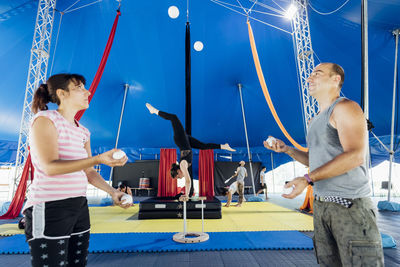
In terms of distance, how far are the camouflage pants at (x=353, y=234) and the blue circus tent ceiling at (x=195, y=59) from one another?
256 inches

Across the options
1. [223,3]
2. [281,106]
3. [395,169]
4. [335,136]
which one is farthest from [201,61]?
[395,169]

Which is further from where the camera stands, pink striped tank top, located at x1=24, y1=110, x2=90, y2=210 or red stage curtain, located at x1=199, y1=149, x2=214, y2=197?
red stage curtain, located at x1=199, y1=149, x2=214, y2=197

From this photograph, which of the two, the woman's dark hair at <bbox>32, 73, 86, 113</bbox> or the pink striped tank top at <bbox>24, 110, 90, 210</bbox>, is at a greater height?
the woman's dark hair at <bbox>32, 73, 86, 113</bbox>

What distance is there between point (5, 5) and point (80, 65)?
255 cm

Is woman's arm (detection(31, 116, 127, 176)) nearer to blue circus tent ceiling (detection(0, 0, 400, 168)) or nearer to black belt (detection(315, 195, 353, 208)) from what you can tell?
black belt (detection(315, 195, 353, 208))

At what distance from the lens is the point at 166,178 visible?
408 inches

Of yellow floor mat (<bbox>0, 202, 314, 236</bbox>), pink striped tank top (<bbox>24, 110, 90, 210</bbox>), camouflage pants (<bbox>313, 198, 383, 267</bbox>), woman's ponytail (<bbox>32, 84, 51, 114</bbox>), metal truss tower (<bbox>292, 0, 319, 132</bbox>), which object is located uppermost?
metal truss tower (<bbox>292, 0, 319, 132</bbox>)

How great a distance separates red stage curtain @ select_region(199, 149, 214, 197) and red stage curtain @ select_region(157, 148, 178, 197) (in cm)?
128

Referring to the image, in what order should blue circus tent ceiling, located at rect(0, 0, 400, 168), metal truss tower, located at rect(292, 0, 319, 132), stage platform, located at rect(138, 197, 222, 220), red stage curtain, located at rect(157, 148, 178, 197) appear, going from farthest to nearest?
red stage curtain, located at rect(157, 148, 178, 197)
blue circus tent ceiling, located at rect(0, 0, 400, 168)
metal truss tower, located at rect(292, 0, 319, 132)
stage platform, located at rect(138, 197, 222, 220)

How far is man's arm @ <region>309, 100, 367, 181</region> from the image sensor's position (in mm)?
806

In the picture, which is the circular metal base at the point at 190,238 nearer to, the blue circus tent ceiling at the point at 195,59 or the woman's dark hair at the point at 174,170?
the woman's dark hair at the point at 174,170

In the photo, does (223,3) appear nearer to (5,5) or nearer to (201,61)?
(201,61)

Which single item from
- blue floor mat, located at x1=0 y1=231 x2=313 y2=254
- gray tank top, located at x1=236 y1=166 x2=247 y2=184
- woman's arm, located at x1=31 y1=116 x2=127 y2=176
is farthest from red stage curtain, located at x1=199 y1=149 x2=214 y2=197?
woman's arm, located at x1=31 y1=116 x2=127 y2=176

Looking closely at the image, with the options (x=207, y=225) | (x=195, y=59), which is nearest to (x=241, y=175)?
(x=207, y=225)
